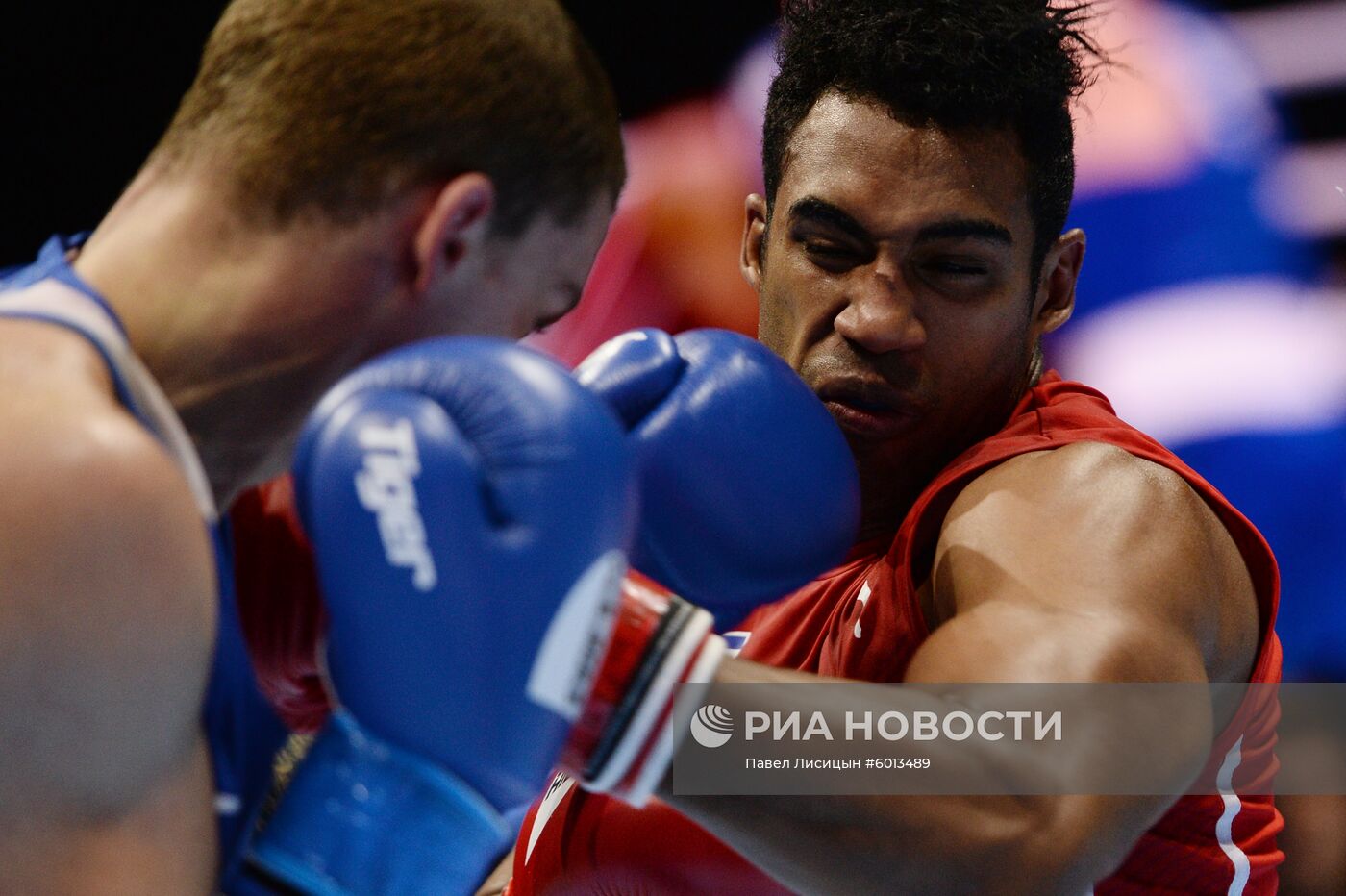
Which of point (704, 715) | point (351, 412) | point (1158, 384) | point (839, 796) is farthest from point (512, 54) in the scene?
point (1158, 384)

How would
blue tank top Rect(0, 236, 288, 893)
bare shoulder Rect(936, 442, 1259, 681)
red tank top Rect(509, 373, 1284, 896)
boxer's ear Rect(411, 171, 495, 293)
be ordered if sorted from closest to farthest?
blue tank top Rect(0, 236, 288, 893) → boxer's ear Rect(411, 171, 495, 293) → bare shoulder Rect(936, 442, 1259, 681) → red tank top Rect(509, 373, 1284, 896)

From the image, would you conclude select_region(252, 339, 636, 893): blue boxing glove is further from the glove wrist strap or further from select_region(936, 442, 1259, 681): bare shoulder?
select_region(936, 442, 1259, 681): bare shoulder

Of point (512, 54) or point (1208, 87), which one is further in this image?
point (1208, 87)

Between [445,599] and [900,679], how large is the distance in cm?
77

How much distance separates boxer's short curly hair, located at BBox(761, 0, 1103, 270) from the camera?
177cm

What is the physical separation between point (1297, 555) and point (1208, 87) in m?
1.30

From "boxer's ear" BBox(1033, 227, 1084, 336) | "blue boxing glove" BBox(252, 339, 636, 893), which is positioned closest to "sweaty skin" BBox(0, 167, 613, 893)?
"blue boxing glove" BBox(252, 339, 636, 893)

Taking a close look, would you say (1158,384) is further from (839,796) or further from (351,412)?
(351,412)

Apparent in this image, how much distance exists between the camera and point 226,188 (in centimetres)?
120

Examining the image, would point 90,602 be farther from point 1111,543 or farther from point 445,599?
point 1111,543

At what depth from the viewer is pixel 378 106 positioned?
3.93ft

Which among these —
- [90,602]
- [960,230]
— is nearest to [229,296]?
[90,602]

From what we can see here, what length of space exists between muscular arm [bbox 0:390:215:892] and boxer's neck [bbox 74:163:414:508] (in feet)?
0.57

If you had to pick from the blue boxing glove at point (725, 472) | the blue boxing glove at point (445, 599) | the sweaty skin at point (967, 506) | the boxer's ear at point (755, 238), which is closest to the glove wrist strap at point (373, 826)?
the blue boxing glove at point (445, 599)
